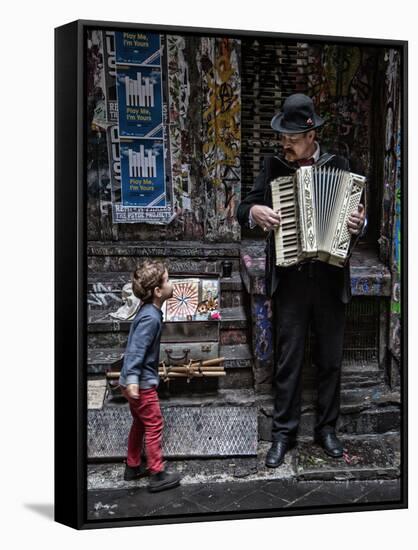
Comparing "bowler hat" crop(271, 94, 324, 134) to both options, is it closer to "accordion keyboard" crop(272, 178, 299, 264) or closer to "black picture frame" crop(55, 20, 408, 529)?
"accordion keyboard" crop(272, 178, 299, 264)

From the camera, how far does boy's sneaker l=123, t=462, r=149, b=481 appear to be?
20.7ft

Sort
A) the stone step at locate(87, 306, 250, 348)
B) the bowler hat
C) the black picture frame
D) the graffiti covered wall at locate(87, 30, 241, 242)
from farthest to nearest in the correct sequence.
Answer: the bowler hat → the stone step at locate(87, 306, 250, 348) → the graffiti covered wall at locate(87, 30, 241, 242) → the black picture frame

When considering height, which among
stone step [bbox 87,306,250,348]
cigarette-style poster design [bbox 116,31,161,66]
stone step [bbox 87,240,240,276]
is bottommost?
stone step [bbox 87,306,250,348]

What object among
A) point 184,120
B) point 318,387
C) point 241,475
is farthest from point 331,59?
point 241,475

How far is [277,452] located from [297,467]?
5.9 inches

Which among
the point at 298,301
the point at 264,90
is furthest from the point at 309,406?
the point at 264,90

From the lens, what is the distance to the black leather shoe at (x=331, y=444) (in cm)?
665

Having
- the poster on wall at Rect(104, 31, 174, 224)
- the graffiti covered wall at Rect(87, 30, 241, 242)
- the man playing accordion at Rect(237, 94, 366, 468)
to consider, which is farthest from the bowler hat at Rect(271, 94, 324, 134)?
the poster on wall at Rect(104, 31, 174, 224)

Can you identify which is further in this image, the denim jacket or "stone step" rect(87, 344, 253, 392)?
"stone step" rect(87, 344, 253, 392)

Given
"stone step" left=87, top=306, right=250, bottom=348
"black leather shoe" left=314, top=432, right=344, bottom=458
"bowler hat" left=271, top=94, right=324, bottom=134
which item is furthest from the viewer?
"black leather shoe" left=314, top=432, right=344, bottom=458

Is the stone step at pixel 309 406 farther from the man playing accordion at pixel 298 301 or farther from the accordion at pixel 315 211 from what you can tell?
the accordion at pixel 315 211

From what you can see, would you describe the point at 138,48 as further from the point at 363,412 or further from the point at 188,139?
the point at 363,412

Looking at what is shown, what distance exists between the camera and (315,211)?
20.4ft

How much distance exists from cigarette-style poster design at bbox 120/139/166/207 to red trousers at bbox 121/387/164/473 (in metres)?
1.12
